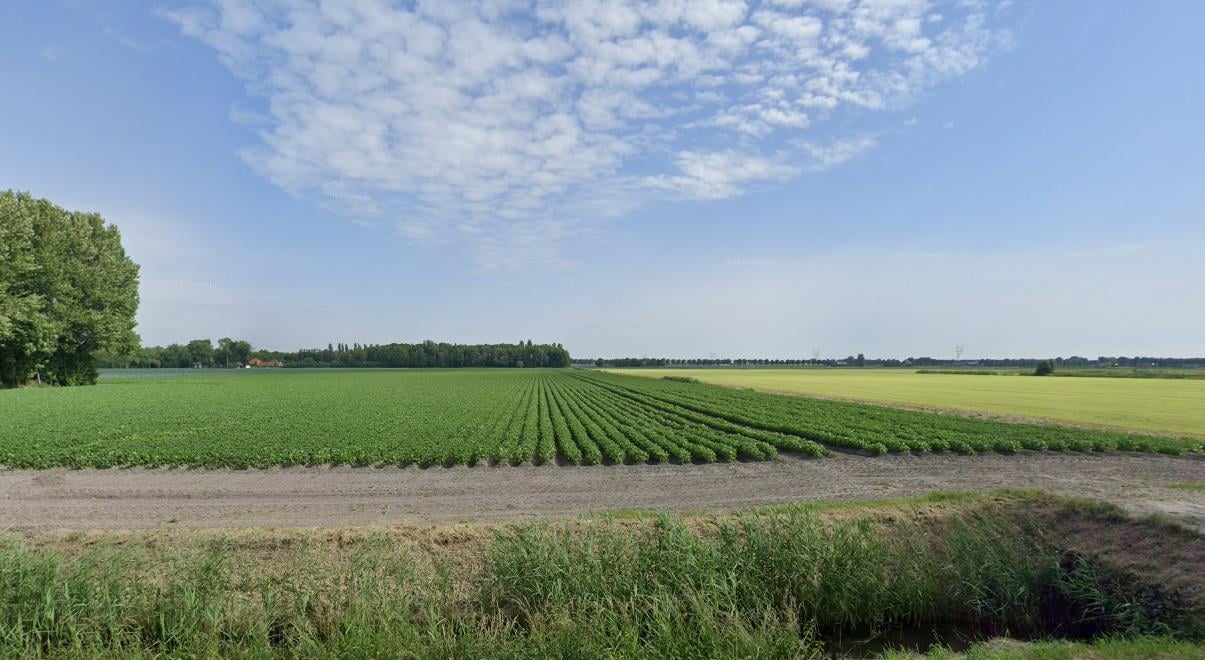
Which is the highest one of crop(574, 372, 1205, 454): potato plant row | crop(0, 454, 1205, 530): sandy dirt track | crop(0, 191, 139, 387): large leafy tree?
crop(0, 191, 139, 387): large leafy tree

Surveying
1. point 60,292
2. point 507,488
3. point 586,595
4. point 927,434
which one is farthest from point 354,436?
point 60,292

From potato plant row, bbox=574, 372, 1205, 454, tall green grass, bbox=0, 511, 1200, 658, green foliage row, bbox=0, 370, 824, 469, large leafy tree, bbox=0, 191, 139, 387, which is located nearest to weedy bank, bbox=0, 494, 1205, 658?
tall green grass, bbox=0, 511, 1200, 658

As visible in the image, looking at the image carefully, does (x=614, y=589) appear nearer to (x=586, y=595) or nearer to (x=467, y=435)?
(x=586, y=595)

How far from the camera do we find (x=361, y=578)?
7.82m

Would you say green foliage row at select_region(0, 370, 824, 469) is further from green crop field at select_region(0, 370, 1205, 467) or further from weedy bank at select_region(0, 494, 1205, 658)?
weedy bank at select_region(0, 494, 1205, 658)

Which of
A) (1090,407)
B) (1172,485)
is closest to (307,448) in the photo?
(1172,485)

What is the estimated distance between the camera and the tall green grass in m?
6.76

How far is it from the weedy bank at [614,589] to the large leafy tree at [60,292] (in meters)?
53.7

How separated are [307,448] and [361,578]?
1576 centimetres

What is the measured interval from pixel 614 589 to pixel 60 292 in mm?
75763

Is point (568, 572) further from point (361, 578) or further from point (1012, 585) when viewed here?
point (1012, 585)

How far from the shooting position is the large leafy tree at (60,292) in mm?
45281

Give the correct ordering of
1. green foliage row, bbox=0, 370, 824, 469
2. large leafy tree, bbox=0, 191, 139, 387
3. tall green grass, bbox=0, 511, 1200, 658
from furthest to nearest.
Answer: large leafy tree, bbox=0, 191, 139, 387, green foliage row, bbox=0, 370, 824, 469, tall green grass, bbox=0, 511, 1200, 658

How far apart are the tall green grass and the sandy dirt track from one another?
3.43m
